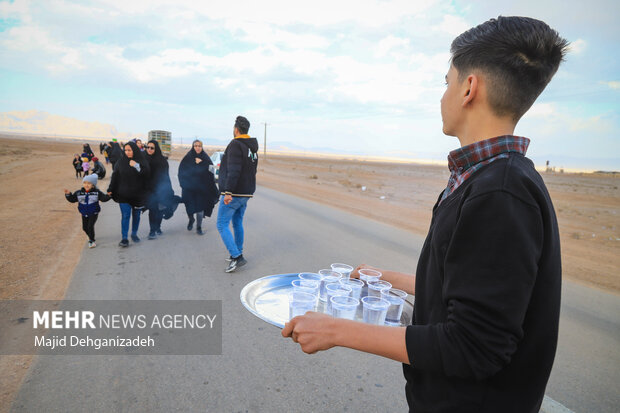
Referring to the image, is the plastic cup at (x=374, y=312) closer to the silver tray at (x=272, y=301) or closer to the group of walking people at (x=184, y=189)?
the silver tray at (x=272, y=301)

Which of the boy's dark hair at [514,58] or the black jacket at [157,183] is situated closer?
the boy's dark hair at [514,58]

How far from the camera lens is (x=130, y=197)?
6965 mm

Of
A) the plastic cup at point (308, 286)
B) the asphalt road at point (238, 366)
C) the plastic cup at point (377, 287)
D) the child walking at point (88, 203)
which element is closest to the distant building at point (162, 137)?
the child walking at point (88, 203)

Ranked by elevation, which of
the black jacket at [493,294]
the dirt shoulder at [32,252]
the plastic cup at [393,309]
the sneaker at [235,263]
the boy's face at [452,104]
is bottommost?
the dirt shoulder at [32,252]

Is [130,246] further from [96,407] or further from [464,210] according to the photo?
[464,210]

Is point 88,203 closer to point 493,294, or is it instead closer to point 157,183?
point 157,183

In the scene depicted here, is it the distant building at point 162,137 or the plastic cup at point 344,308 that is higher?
the distant building at point 162,137

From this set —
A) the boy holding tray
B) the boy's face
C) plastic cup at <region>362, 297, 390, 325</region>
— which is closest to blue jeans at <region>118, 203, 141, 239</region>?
plastic cup at <region>362, 297, 390, 325</region>

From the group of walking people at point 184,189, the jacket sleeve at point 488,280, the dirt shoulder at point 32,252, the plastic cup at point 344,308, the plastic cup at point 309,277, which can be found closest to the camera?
the jacket sleeve at point 488,280

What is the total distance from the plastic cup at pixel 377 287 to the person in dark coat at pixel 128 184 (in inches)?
242

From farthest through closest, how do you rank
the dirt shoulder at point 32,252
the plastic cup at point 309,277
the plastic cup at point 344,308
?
the dirt shoulder at point 32,252 < the plastic cup at point 309,277 < the plastic cup at point 344,308

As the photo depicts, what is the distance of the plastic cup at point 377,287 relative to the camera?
2020 mm

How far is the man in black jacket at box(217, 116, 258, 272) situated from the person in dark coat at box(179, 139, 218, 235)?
2.53 metres

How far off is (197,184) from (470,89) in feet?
24.9
